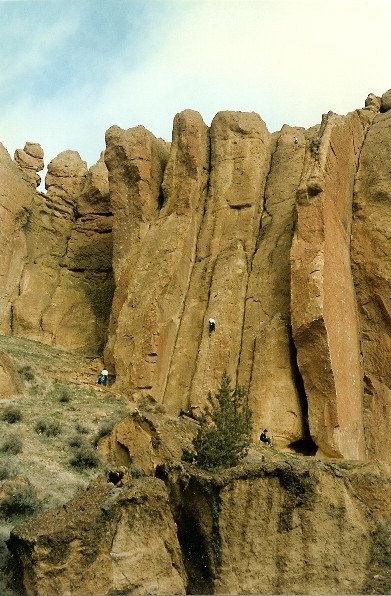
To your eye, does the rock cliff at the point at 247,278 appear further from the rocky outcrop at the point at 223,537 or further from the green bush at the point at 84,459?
the rocky outcrop at the point at 223,537

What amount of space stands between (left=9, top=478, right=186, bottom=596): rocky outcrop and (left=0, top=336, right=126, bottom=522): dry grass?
147 inches

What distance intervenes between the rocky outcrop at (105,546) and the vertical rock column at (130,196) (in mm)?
16641

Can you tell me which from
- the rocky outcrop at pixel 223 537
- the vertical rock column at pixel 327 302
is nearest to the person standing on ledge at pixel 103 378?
the vertical rock column at pixel 327 302

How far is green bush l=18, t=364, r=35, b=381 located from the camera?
888 inches

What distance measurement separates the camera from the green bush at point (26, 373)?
74.0 ft

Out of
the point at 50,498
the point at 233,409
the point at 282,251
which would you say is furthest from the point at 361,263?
the point at 50,498

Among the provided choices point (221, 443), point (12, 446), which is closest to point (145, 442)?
point (221, 443)

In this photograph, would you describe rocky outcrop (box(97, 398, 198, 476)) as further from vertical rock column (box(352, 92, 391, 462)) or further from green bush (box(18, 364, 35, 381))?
vertical rock column (box(352, 92, 391, 462))

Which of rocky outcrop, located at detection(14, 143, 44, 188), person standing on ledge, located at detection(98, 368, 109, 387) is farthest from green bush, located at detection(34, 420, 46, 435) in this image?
rocky outcrop, located at detection(14, 143, 44, 188)

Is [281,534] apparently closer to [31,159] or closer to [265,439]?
[265,439]

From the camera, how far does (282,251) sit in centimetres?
2478

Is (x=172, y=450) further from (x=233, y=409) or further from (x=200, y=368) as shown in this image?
(x=200, y=368)

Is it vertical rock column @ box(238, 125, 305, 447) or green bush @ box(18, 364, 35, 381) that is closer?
vertical rock column @ box(238, 125, 305, 447)

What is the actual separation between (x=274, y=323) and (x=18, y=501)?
1288 cm
